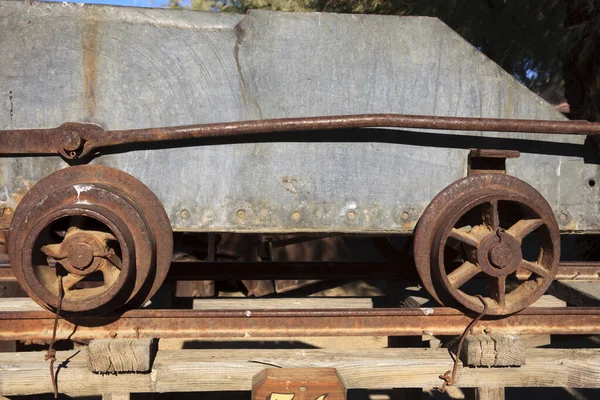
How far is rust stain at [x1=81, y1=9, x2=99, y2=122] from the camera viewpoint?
2.17m

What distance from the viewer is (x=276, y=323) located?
7.41 ft

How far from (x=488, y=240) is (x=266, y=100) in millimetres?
1088

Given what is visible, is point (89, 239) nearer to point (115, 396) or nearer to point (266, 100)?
point (115, 396)

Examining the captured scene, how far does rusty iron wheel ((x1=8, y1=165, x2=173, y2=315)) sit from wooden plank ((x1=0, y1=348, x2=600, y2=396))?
266 mm

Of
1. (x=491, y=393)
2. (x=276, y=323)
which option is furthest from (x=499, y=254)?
(x=276, y=323)

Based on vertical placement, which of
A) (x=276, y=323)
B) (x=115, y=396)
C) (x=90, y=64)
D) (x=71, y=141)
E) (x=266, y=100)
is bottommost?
(x=115, y=396)

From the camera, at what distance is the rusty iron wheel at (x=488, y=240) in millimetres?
2158

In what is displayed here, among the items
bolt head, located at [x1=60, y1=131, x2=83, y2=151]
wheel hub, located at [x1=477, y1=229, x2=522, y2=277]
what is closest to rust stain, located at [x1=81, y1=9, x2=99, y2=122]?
bolt head, located at [x1=60, y1=131, x2=83, y2=151]

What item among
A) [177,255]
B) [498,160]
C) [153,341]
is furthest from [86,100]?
[177,255]

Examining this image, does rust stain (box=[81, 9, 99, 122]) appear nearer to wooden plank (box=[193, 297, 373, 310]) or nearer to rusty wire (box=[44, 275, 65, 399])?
rusty wire (box=[44, 275, 65, 399])

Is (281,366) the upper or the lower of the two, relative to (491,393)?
upper

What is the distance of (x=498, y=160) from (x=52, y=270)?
1.93 metres

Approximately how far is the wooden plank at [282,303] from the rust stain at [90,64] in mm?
1366

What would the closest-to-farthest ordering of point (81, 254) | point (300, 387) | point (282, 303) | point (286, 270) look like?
point (300, 387) < point (81, 254) < point (282, 303) < point (286, 270)
